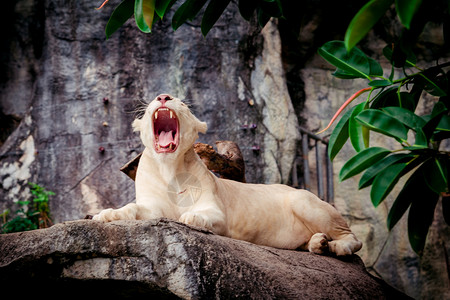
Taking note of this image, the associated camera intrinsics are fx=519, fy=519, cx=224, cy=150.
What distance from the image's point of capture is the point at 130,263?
2.73m

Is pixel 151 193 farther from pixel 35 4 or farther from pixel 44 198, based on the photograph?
pixel 35 4

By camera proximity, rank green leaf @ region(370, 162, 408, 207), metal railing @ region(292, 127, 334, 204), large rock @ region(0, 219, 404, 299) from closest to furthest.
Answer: green leaf @ region(370, 162, 408, 207) < large rock @ region(0, 219, 404, 299) < metal railing @ region(292, 127, 334, 204)

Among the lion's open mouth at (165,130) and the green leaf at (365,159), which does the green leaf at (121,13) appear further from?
the lion's open mouth at (165,130)

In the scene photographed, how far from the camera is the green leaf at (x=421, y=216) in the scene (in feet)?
6.74

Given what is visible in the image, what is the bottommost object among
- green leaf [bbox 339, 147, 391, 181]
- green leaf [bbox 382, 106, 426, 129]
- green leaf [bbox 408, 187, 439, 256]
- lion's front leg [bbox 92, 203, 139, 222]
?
lion's front leg [bbox 92, 203, 139, 222]

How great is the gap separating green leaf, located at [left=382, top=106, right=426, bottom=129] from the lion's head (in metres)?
1.93

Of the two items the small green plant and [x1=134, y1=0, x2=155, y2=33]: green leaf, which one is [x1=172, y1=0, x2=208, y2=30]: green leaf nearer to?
[x1=134, y1=0, x2=155, y2=33]: green leaf

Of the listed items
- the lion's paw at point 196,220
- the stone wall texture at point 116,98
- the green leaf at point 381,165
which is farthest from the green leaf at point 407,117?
the stone wall texture at point 116,98

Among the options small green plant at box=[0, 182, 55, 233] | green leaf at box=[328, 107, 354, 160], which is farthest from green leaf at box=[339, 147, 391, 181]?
small green plant at box=[0, 182, 55, 233]

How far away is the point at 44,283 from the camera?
2.88m

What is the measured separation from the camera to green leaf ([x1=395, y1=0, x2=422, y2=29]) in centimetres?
141

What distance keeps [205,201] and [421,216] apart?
6.41 feet

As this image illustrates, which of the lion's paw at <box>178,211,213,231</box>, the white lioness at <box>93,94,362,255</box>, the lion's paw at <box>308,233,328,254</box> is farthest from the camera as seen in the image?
the lion's paw at <box>308,233,328,254</box>

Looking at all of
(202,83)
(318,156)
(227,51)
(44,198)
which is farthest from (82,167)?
(318,156)
